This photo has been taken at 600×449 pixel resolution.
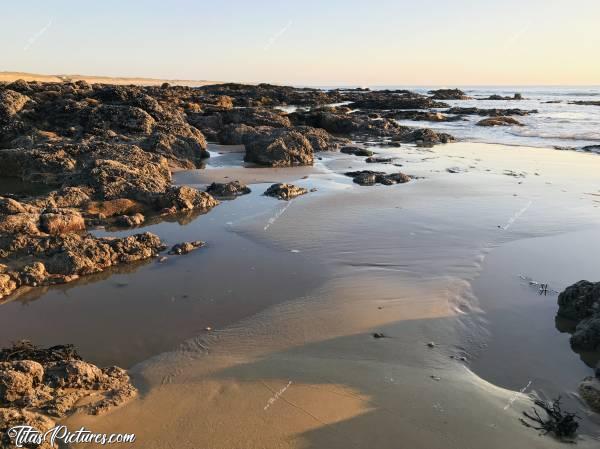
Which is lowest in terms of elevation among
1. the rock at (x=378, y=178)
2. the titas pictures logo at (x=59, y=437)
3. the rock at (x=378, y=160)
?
the titas pictures logo at (x=59, y=437)

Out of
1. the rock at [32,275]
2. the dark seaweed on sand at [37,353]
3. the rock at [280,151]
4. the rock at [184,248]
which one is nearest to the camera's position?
the dark seaweed on sand at [37,353]

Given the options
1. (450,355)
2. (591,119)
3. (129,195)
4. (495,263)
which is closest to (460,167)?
(495,263)

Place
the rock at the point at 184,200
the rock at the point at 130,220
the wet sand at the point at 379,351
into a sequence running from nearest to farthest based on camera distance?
the wet sand at the point at 379,351, the rock at the point at 130,220, the rock at the point at 184,200

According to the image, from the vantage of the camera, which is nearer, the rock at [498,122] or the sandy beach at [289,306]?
the sandy beach at [289,306]

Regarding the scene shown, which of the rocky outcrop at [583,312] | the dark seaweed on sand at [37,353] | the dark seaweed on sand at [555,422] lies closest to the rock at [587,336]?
the rocky outcrop at [583,312]

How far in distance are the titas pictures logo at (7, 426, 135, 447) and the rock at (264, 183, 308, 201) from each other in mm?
6164

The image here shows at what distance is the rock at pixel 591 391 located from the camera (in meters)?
3.10

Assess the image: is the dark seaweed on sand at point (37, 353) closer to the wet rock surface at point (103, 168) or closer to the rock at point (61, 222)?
the wet rock surface at point (103, 168)

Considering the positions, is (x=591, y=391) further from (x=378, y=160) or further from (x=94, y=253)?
(x=378, y=160)

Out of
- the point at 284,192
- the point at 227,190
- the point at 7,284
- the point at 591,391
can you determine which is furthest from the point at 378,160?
the point at 591,391

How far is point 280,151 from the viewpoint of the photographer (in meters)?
12.7

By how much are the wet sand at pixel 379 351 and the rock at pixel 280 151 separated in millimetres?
5199

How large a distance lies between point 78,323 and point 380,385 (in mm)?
2658

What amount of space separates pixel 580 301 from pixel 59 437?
4.22 meters
